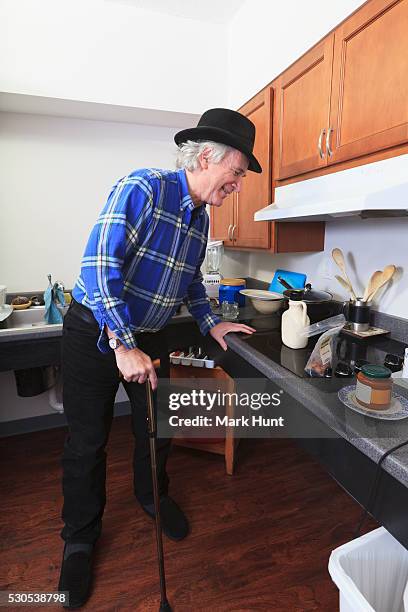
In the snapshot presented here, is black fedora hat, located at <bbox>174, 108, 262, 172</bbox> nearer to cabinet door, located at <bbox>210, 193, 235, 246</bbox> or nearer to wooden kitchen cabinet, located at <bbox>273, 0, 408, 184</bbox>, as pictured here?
wooden kitchen cabinet, located at <bbox>273, 0, 408, 184</bbox>

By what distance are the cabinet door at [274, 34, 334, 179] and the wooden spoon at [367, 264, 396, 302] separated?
0.48 meters

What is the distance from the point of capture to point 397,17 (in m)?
1.01

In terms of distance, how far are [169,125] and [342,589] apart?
2.48 m

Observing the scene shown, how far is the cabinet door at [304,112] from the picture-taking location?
132cm

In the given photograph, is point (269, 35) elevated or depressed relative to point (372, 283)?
elevated

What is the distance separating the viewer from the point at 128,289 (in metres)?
1.19

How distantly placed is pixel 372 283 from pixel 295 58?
995 millimetres

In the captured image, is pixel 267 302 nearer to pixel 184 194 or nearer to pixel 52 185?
pixel 184 194

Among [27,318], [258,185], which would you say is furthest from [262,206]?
[27,318]

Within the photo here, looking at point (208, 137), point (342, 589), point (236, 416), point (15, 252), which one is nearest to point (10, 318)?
point (15, 252)

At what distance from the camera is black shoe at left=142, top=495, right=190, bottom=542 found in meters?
1.53

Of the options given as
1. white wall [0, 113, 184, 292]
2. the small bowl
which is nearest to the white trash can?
the small bowl

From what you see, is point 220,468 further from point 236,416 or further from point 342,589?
point 342,589

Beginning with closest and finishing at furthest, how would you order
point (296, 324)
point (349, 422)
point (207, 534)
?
point (349, 422) < point (296, 324) < point (207, 534)
